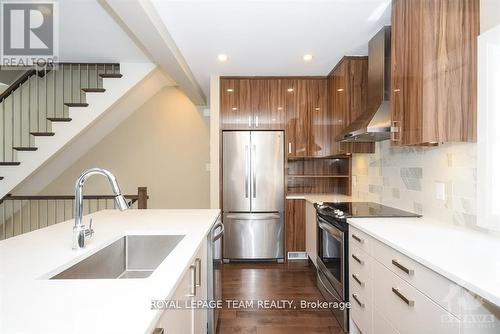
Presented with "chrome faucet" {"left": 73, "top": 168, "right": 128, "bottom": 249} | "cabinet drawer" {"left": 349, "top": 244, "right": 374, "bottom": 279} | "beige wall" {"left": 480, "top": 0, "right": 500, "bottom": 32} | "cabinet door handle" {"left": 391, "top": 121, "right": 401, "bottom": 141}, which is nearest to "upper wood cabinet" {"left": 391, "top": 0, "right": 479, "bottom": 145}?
"beige wall" {"left": 480, "top": 0, "right": 500, "bottom": 32}

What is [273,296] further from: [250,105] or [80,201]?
[250,105]

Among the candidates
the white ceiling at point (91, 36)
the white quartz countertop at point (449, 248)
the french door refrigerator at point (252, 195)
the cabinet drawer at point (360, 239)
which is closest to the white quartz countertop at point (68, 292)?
the white quartz countertop at point (449, 248)

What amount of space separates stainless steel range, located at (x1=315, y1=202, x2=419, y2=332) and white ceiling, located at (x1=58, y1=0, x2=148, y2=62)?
2.61 metres

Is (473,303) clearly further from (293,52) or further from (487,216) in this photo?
(293,52)

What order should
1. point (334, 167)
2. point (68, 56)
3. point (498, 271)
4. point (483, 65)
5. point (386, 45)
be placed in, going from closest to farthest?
1. point (498, 271)
2. point (483, 65)
3. point (386, 45)
4. point (68, 56)
5. point (334, 167)

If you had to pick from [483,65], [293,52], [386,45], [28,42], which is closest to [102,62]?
[28,42]

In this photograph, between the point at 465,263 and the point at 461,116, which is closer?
the point at 465,263

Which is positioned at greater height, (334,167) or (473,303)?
(334,167)

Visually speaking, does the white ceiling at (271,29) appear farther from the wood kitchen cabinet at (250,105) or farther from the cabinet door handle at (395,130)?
the cabinet door handle at (395,130)

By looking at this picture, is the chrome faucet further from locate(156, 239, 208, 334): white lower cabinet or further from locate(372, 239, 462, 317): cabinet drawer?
locate(372, 239, 462, 317): cabinet drawer

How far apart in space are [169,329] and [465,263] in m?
1.17

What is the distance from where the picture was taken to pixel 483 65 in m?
1.55

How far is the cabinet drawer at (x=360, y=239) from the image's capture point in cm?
177

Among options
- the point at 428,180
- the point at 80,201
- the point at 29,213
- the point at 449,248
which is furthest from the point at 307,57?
the point at 29,213
